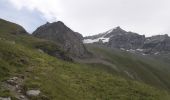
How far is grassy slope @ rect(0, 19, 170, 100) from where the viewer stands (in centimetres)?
3641

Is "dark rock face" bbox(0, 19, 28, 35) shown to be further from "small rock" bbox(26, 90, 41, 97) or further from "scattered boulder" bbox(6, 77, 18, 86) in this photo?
"small rock" bbox(26, 90, 41, 97)

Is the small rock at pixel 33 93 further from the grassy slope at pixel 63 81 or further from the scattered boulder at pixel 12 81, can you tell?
the scattered boulder at pixel 12 81

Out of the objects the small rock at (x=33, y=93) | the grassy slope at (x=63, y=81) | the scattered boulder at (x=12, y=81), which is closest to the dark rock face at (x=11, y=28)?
the grassy slope at (x=63, y=81)

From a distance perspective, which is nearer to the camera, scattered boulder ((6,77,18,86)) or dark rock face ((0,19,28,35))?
scattered boulder ((6,77,18,86))

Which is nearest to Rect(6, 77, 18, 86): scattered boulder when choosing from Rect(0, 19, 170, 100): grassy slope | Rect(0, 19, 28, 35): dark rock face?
Rect(0, 19, 170, 100): grassy slope

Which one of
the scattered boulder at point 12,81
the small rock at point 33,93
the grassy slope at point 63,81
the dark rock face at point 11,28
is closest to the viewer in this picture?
the small rock at point 33,93

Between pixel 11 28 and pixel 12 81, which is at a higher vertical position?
pixel 11 28

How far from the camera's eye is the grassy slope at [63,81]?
36.4 m

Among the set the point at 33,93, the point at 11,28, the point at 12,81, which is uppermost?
the point at 11,28

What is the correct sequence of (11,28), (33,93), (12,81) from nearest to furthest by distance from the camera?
1. (33,93)
2. (12,81)
3. (11,28)

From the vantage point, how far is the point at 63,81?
42.1 metres

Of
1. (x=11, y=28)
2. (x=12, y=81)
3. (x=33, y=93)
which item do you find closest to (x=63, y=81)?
(x=12, y=81)

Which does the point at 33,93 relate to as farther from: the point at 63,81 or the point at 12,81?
the point at 63,81

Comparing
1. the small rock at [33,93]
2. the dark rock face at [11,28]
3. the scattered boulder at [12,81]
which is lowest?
the small rock at [33,93]
